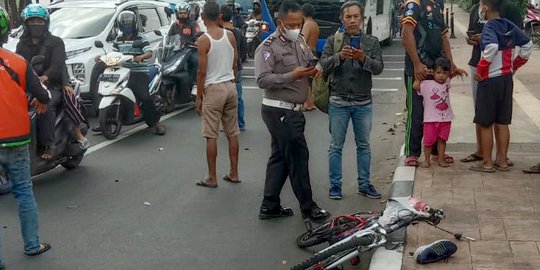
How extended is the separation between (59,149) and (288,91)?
10.1ft

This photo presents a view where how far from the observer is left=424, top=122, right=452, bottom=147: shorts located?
7492mm

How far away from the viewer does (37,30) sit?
7680mm

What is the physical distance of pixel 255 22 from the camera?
1994 cm

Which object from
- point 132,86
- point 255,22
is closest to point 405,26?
point 132,86

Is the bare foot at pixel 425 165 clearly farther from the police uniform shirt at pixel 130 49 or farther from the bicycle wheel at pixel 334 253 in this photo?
the police uniform shirt at pixel 130 49

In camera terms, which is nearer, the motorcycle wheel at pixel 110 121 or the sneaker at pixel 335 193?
the sneaker at pixel 335 193

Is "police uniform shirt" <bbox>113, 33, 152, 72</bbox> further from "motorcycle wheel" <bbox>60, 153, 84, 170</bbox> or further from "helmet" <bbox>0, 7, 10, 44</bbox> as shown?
"helmet" <bbox>0, 7, 10, 44</bbox>

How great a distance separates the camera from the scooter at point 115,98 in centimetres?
991

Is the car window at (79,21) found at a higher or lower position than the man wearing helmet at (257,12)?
higher

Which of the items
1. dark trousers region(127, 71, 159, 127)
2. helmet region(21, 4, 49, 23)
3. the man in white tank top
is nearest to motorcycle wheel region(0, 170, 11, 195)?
helmet region(21, 4, 49, 23)

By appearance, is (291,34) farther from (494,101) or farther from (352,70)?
(494,101)

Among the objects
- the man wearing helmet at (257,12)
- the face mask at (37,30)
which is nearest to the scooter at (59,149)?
the face mask at (37,30)

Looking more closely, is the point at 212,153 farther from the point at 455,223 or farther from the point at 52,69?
the point at 455,223

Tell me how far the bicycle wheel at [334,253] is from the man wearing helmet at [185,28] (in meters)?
8.37
